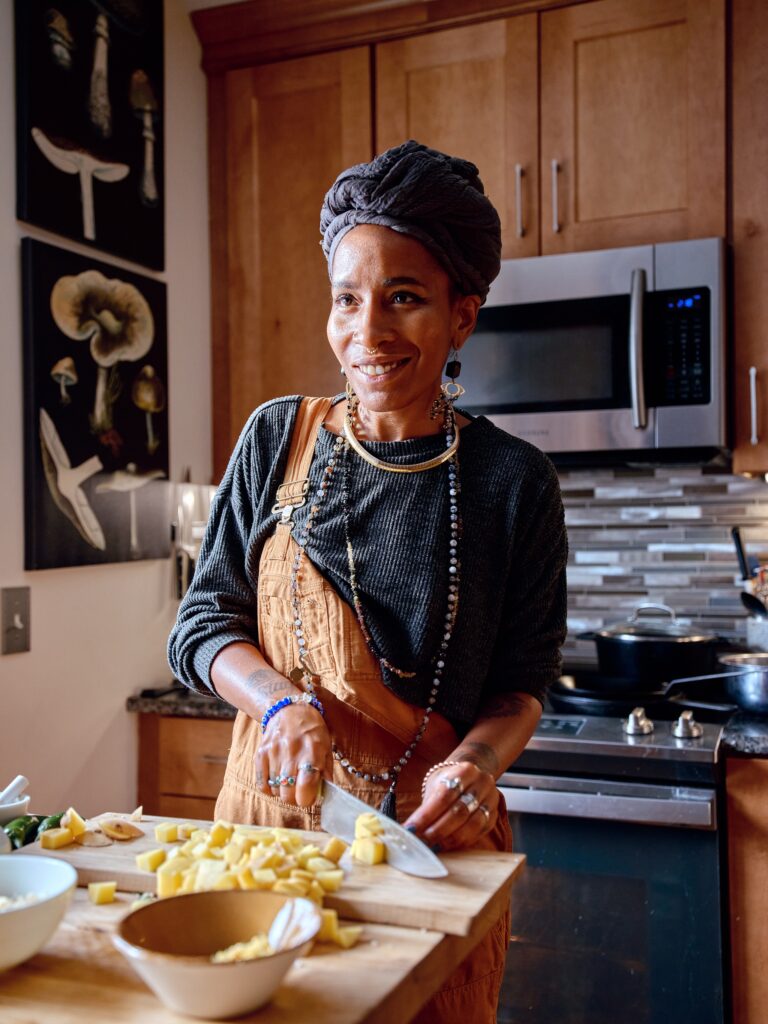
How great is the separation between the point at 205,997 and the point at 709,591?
7.05 ft

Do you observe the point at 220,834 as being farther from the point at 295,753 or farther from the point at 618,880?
the point at 618,880

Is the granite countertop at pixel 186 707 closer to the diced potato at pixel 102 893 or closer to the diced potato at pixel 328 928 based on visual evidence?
the diced potato at pixel 102 893

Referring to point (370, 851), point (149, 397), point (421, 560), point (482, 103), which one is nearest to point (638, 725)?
point (421, 560)

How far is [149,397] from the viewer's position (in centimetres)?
247

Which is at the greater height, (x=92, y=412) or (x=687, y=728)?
(x=92, y=412)

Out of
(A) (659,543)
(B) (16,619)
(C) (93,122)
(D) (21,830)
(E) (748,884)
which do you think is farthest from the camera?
(A) (659,543)

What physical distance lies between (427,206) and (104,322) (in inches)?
53.2

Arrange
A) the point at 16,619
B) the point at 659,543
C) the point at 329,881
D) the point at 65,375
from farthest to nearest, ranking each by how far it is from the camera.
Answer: the point at 659,543, the point at 65,375, the point at 16,619, the point at 329,881

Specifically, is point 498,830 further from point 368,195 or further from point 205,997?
point 368,195

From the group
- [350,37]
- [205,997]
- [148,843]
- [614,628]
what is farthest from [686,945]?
[350,37]

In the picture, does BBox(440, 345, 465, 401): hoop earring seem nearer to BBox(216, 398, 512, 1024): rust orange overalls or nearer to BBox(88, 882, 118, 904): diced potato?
BBox(216, 398, 512, 1024): rust orange overalls

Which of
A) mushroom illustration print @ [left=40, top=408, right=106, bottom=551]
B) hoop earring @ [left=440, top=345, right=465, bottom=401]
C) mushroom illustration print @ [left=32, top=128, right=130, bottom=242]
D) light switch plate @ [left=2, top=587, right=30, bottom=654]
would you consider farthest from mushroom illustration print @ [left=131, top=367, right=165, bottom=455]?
hoop earring @ [left=440, top=345, right=465, bottom=401]

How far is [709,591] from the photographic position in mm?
2566

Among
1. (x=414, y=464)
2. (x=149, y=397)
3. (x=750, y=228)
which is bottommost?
(x=414, y=464)
